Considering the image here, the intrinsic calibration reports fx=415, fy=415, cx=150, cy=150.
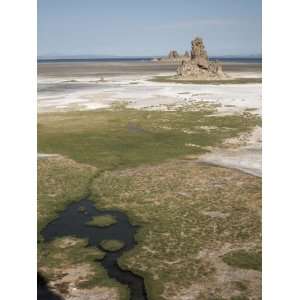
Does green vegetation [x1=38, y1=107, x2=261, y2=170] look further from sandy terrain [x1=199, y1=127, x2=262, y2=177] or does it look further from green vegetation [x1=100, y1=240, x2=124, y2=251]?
green vegetation [x1=100, y1=240, x2=124, y2=251]

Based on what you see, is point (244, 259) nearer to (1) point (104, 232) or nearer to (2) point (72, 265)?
(1) point (104, 232)

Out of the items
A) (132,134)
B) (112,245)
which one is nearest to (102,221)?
(112,245)

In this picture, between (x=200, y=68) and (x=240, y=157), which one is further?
(x=200, y=68)

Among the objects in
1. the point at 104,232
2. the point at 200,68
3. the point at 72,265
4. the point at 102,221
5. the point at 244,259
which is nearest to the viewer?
the point at 72,265

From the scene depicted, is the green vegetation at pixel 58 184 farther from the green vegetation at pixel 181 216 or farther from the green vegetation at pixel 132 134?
the green vegetation at pixel 132 134

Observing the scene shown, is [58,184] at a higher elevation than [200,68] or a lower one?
lower
